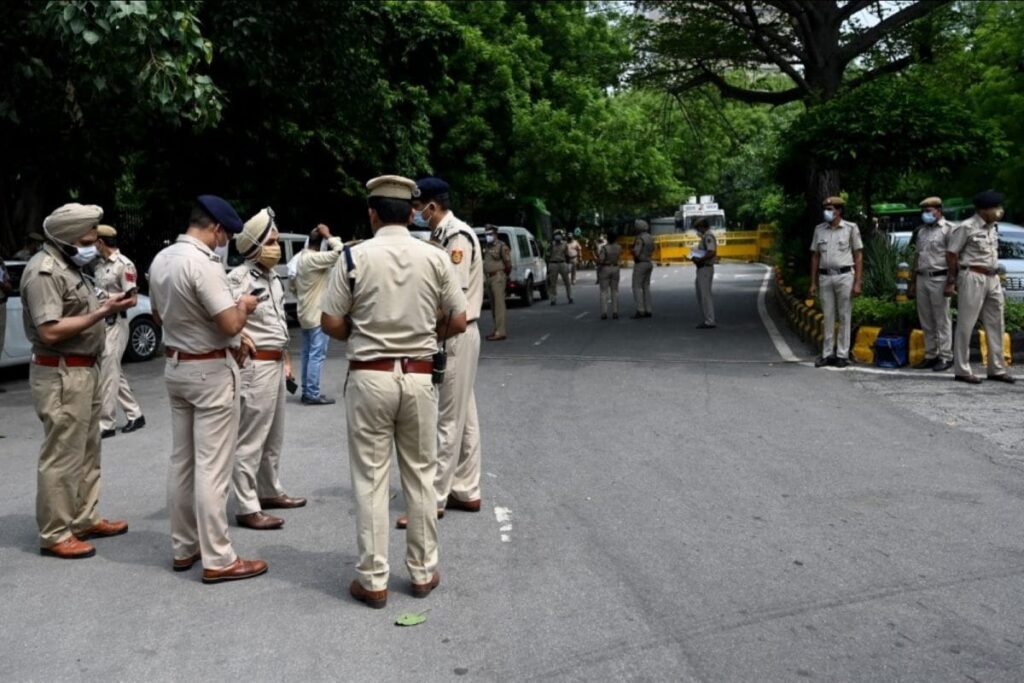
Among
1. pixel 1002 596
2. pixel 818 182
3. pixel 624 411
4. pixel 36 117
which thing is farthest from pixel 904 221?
pixel 1002 596

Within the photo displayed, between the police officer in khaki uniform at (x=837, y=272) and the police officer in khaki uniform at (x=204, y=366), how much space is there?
28.4ft

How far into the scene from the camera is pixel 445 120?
3161cm

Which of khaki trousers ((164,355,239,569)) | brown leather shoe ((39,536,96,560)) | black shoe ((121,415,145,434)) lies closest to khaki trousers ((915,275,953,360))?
black shoe ((121,415,145,434))

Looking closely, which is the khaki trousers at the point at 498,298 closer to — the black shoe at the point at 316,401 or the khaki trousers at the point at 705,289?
the khaki trousers at the point at 705,289

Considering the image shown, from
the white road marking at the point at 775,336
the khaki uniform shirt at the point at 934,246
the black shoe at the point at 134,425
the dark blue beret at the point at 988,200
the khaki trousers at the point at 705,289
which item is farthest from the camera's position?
the khaki trousers at the point at 705,289

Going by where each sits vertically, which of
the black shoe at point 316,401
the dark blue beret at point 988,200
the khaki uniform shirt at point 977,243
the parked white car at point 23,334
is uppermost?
the dark blue beret at point 988,200

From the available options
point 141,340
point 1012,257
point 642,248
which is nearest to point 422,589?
point 141,340

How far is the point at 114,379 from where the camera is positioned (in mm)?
8883

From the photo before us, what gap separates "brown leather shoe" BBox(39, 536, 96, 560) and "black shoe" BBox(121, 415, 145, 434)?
400cm

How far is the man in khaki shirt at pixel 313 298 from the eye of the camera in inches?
343

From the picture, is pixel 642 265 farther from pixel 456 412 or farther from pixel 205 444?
pixel 205 444

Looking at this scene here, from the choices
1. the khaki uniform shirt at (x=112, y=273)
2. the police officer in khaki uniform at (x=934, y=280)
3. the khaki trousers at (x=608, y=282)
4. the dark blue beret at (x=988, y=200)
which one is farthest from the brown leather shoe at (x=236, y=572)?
the khaki trousers at (x=608, y=282)

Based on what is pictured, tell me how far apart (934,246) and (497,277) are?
729 centimetres

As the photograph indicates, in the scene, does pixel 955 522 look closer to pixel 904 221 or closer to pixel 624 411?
pixel 624 411
